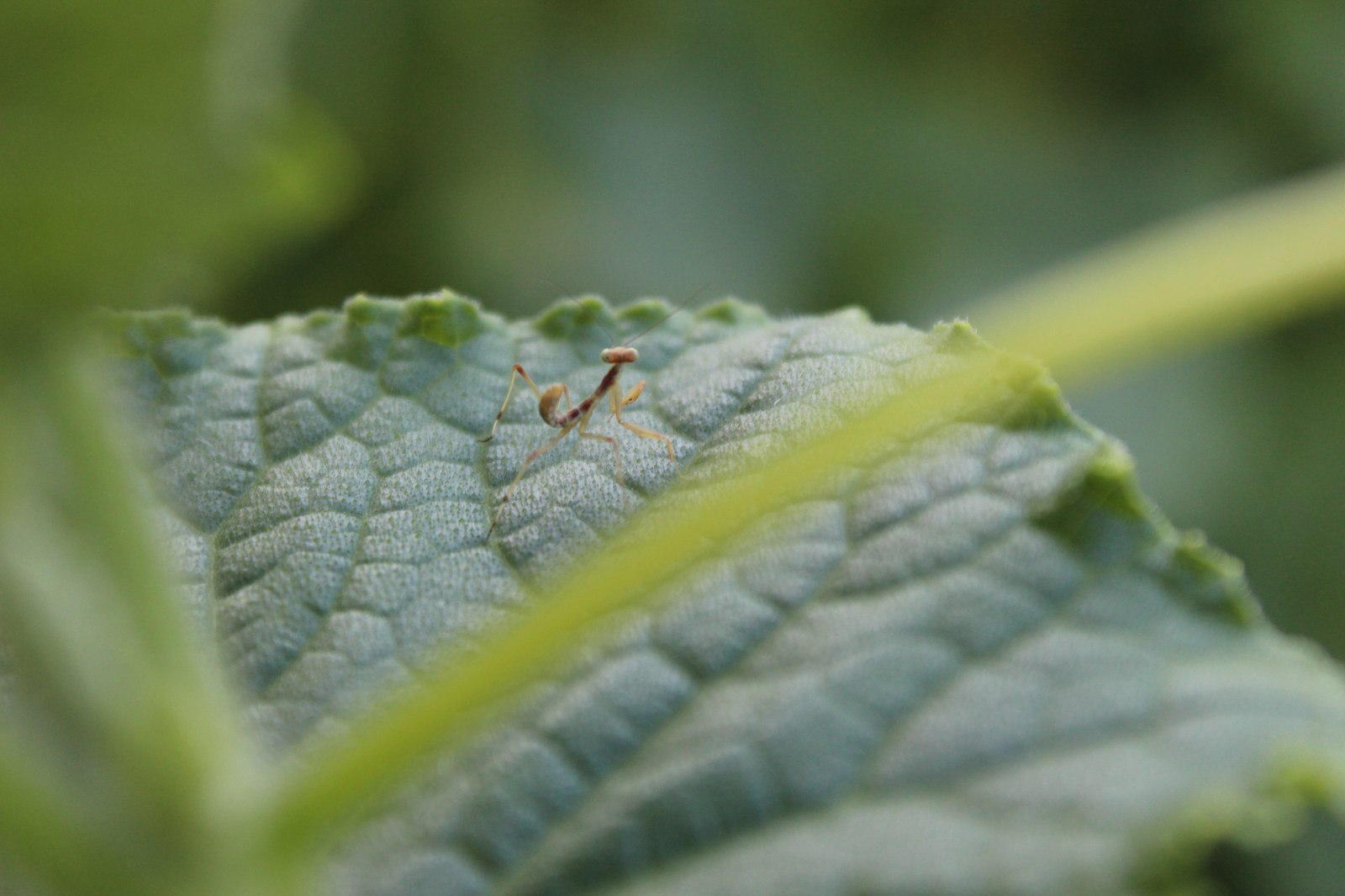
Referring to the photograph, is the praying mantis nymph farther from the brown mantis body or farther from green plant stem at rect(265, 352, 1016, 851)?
green plant stem at rect(265, 352, 1016, 851)

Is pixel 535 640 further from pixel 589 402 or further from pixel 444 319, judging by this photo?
pixel 589 402

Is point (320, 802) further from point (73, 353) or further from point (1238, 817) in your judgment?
point (1238, 817)

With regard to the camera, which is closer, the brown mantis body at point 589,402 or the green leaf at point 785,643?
the green leaf at point 785,643

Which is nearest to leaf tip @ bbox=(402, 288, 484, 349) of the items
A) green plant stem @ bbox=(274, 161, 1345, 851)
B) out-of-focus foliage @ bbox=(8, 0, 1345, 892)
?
green plant stem @ bbox=(274, 161, 1345, 851)

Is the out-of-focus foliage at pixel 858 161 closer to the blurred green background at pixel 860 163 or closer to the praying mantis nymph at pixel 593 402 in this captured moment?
the blurred green background at pixel 860 163

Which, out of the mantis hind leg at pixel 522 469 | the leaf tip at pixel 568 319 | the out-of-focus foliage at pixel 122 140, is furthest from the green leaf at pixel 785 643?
the out-of-focus foliage at pixel 122 140

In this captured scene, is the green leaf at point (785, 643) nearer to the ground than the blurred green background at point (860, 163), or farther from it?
nearer to the ground
